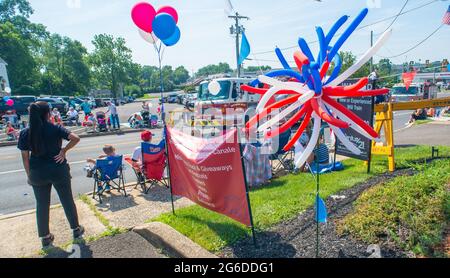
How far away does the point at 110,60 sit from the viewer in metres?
72.6

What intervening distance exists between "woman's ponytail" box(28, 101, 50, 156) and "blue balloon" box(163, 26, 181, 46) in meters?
1.98

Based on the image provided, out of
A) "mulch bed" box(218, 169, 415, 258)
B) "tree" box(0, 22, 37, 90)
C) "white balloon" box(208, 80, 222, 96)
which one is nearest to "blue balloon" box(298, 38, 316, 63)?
"mulch bed" box(218, 169, 415, 258)

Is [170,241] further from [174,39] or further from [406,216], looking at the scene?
[174,39]

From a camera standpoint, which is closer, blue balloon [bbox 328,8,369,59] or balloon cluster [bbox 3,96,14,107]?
blue balloon [bbox 328,8,369,59]

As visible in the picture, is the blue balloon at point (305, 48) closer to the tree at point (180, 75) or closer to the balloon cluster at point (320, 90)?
the balloon cluster at point (320, 90)

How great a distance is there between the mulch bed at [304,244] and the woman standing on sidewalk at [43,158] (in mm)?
2414

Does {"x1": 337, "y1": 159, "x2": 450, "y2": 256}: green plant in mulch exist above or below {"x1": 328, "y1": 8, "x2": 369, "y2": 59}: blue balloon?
below

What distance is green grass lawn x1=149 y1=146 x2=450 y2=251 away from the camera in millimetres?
4047

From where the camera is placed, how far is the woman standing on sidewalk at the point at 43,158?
401cm

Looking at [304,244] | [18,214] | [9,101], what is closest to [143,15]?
[304,244]

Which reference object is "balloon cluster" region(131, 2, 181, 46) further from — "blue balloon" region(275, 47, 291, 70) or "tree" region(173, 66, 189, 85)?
"tree" region(173, 66, 189, 85)

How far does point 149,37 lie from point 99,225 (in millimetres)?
3020
